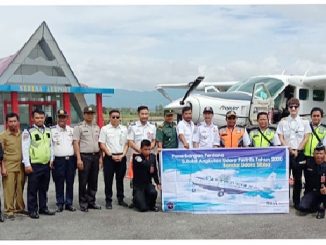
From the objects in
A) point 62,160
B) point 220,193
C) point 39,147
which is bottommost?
point 220,193

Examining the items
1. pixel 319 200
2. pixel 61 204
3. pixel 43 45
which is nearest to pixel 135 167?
pixel 61 204

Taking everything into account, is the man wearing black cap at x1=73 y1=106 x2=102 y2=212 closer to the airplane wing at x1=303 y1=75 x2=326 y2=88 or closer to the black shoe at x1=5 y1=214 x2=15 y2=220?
the black shoe at x1=5 y1=214 x2=15 y2=220

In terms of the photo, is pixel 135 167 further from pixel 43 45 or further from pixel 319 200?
pixel 43 45

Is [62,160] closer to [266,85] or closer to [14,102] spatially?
[266,85]

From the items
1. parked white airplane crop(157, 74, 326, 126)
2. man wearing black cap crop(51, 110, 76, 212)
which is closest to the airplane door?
parked white airplane crop(157, 74, 326, 126)

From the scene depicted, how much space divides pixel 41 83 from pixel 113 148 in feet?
62.7

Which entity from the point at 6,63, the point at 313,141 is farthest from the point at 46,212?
the point at 6,63

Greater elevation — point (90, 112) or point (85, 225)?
point (90, 112)

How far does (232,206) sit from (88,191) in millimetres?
2275

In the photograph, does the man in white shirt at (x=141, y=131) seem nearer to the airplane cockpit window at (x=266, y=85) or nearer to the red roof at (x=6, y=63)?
the airplane cockpit window at (x=266, y=85)

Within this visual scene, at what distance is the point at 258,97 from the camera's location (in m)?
12.4

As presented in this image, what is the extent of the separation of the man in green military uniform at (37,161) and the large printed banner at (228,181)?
1743 mm

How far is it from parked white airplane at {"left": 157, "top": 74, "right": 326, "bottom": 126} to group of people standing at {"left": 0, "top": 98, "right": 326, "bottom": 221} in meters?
3.88

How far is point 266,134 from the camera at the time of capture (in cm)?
680
